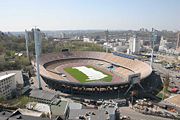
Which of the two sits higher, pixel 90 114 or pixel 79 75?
pixel 90 114

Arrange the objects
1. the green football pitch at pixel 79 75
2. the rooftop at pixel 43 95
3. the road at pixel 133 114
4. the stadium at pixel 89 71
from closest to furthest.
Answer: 1. the road at pixel 133 114
2. the rooftop at pixel 43 95
3. the stadium at pixel 89 71
4. the green football pitch at pixel 79 75

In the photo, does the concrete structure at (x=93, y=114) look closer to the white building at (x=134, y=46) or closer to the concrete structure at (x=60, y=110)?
the concrete structure at (x=60, y=110)

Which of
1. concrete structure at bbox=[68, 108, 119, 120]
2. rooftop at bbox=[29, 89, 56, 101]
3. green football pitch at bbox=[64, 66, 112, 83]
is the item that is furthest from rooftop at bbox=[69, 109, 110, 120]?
green football pitch at bbox=[64, 66, 112, 83]

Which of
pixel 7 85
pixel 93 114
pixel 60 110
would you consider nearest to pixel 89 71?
pixel 7 85

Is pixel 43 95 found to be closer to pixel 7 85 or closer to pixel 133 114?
pixel 7 85

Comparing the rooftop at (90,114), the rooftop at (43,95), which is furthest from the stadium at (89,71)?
the rooftop at (90,114)

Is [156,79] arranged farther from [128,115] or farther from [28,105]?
[28,105]
